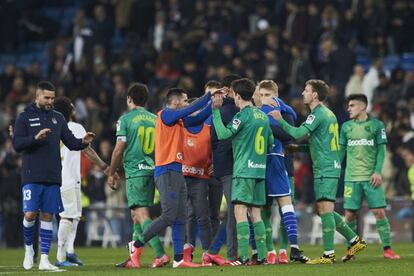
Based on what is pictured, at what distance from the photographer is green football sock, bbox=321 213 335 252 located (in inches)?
677

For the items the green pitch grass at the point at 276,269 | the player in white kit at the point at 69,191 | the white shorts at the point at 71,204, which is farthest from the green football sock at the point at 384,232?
the white shorts at the point at 71,204

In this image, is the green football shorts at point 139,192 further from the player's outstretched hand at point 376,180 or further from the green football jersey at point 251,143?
the player's outstretched hand at point 376,180

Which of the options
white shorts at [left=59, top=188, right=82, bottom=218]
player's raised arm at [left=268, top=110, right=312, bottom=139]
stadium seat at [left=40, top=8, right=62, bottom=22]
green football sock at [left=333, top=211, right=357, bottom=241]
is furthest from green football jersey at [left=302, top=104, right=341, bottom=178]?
stadium seat at [left=40, top=8, right=62, bottom=22]

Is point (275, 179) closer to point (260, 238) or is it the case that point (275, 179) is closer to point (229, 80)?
point (260, 238)

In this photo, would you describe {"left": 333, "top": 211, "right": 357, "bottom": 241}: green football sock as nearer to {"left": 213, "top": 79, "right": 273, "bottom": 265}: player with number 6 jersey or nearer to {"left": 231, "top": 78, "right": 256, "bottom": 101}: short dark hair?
{"left": 213, "top": 79, "right": 273, "bottom": 265}: player with number 6 jersey

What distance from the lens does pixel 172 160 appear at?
16953 millimetres

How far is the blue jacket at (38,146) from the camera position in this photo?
1719 cm

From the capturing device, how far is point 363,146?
18.8 m

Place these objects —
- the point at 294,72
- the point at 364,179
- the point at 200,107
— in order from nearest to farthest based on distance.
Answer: the point at 200,107 → the point at 364,179 → the point at 294,72

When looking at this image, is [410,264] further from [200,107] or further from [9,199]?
[9,199]

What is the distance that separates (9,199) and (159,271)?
12.5 meters

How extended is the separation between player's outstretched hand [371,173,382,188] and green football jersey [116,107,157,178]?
325 centimetres

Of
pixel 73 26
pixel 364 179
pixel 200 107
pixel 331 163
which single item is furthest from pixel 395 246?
pixel 73 26

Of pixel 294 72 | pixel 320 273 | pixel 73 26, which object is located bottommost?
pixel 320 273
